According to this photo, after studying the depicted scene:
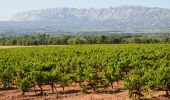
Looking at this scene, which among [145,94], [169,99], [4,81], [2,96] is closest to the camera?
[169,99]

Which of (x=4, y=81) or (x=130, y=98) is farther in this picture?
(x=4, y=81)

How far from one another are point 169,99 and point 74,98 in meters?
8.06

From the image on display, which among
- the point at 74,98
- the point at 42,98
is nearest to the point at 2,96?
the point at 42,98

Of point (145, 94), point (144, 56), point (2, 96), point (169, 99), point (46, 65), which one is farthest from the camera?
point (144, 56)

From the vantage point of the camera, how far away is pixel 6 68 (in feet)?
128

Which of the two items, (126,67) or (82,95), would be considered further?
(126,67)

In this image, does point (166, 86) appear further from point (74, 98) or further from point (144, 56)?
point (144, 56)

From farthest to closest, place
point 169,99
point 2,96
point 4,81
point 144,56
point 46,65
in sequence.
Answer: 1. point 144,56
2. point 46,65
3. point 4,81
4. point 2,96
5. point 169,99

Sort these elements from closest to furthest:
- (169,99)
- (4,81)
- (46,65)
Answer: (169,99) < (4,81) < (46,65)

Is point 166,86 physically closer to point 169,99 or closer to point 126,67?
point 169,99

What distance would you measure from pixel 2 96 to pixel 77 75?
24.0 feet

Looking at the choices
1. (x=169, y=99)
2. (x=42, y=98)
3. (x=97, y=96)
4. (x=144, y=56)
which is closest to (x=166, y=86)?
(x=169, y=99)

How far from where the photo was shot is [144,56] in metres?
54.1

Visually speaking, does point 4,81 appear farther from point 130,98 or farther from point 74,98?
point 130,98
